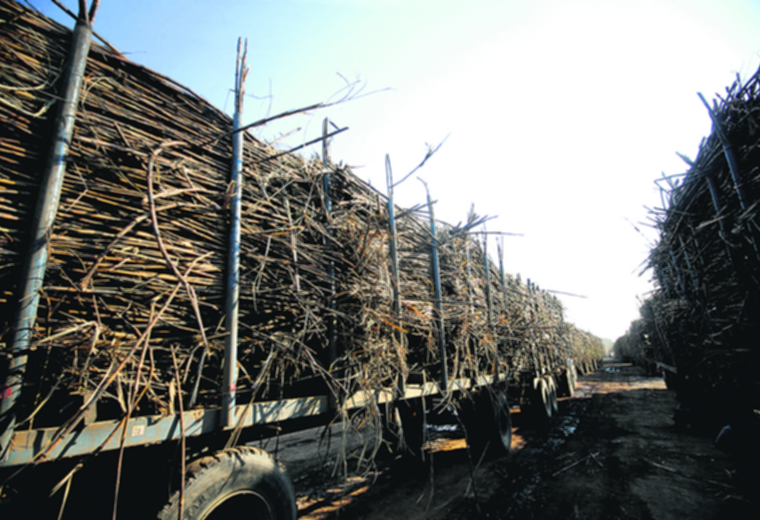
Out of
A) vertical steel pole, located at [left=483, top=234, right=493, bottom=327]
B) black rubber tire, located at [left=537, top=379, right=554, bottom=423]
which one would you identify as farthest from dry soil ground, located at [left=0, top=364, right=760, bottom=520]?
vertical steel pole, located at [left=483, top=234, right=493, bottom=327]

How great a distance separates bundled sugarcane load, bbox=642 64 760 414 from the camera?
10.6ft

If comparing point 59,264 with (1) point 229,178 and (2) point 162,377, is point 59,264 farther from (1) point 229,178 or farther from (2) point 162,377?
(1) point 229,178

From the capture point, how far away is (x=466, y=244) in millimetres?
5078

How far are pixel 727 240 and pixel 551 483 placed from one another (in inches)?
132

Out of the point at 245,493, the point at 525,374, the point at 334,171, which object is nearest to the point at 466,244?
the point at 334,171

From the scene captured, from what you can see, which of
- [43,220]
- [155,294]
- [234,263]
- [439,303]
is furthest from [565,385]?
A: [43,220]

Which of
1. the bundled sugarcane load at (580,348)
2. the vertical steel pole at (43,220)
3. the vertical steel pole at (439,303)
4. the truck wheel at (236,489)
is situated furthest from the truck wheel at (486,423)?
the bundled sugarcane load at (580,348)

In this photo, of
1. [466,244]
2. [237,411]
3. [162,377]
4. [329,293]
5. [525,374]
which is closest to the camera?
[162,377]

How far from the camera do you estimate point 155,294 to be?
1.69 meters

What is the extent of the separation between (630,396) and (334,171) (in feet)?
44.6

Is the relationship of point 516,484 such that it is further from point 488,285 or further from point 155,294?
point 155,294

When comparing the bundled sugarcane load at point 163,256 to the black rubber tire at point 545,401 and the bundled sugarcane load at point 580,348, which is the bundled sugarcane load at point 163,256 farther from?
the bundled sugarcane load at point 580,348

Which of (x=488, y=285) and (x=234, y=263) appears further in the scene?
(x=488, y=285)

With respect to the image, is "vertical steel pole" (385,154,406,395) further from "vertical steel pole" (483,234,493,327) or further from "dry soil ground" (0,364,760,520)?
"vertical steel pole" (483,234,493,327)
